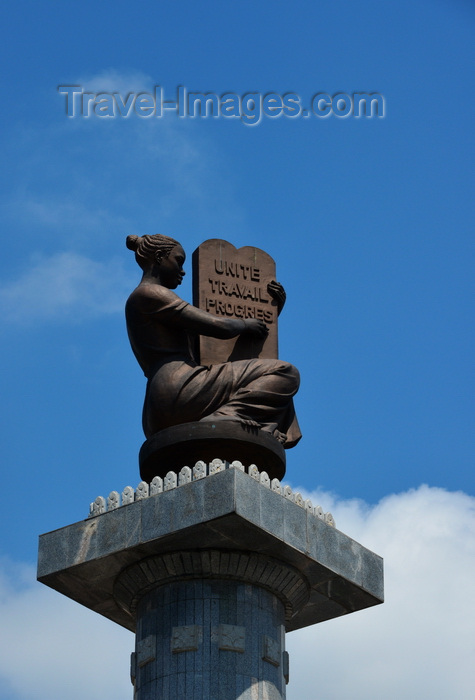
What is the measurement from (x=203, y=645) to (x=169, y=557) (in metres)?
1.65

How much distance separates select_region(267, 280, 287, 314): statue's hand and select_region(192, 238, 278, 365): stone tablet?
8 cm

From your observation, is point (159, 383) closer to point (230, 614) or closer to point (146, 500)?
point (146, 500)

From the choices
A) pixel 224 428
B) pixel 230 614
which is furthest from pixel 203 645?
pixel 224 428

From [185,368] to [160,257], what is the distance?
2.42 meters

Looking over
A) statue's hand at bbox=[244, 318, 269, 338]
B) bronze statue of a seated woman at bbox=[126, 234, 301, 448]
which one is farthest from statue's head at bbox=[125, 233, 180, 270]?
statue's hand at bbox=[244, 318, 269, 338]

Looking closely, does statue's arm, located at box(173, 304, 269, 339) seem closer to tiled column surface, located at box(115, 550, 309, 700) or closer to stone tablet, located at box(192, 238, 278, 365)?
stone tablet, located at box(192, 238, 278, 365)

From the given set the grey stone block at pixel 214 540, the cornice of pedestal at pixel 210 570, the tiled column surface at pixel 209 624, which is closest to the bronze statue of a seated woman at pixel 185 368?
the grey stone block at pixel 214 540

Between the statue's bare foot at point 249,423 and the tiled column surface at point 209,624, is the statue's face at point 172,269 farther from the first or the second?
the tiled column surface at point 209,624

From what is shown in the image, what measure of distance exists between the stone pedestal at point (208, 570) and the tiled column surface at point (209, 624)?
0.07ft

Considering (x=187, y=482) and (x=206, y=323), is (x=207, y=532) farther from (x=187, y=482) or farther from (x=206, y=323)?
(x=206, y=323)

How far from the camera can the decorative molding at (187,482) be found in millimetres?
24797

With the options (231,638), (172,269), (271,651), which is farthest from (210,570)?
(172,269)

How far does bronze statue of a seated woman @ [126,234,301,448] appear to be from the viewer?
1047 inches

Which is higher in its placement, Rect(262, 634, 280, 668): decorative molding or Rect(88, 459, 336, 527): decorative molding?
Rect(88, 459, 336, 527): decorative molding
